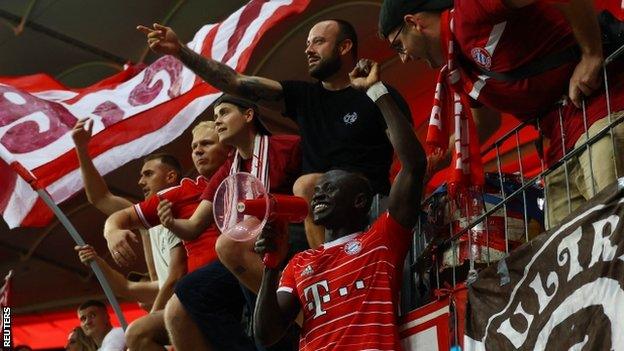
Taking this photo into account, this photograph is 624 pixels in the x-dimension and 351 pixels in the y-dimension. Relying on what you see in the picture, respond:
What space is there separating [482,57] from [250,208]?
1.09 meters

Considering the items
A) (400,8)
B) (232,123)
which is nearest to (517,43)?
(400,8)

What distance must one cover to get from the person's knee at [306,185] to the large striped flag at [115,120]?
3988 millimetres

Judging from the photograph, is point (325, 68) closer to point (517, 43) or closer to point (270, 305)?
point (270, 305)

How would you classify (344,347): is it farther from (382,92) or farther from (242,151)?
(242,151)

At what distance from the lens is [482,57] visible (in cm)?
468

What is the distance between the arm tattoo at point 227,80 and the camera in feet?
20.4

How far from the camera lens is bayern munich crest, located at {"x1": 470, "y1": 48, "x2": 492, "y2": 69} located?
15.3ft

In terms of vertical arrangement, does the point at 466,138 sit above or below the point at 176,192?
below

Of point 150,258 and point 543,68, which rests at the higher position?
point 150,258

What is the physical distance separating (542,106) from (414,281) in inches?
43.1

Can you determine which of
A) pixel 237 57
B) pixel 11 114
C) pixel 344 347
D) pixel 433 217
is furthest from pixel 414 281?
pixel 11 114

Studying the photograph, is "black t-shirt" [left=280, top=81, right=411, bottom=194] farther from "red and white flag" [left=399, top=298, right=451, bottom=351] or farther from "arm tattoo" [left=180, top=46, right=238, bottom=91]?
"red and white flag" [left=399, top=298, right=451, bottom=351]

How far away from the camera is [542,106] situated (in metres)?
4.75

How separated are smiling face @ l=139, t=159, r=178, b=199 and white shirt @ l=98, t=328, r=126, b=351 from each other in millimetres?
1298
